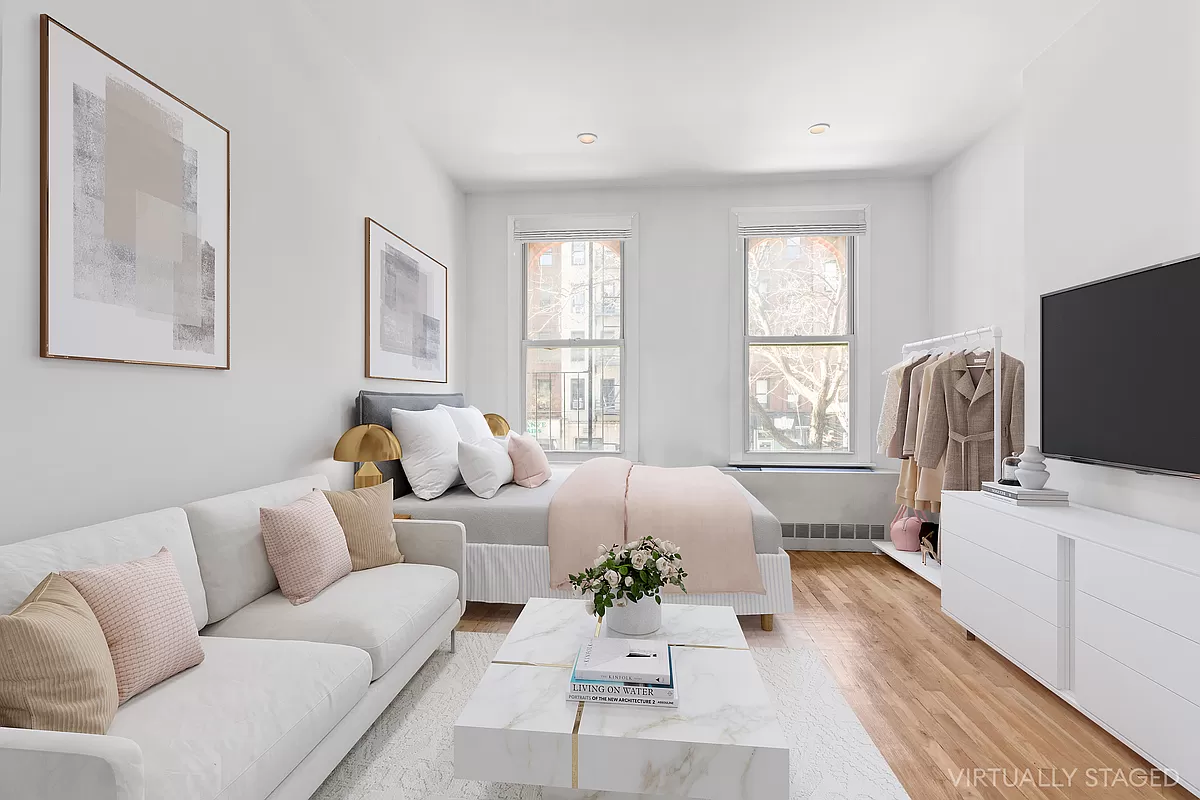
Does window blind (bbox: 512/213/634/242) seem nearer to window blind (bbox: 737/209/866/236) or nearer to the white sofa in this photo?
window blind (bbox: 737/209/866/236)

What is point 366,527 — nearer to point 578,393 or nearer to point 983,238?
point 578,393

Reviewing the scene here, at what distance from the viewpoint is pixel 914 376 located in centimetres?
383

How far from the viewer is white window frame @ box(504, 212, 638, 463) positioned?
4.89 m

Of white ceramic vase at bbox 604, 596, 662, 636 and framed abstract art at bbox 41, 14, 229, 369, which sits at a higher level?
framed abstract art at bbox 41, 14, 229, 369

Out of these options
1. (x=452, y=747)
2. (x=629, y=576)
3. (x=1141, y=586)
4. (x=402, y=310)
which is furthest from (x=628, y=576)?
(x=402, y=310)

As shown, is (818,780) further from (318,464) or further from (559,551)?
(318,464)

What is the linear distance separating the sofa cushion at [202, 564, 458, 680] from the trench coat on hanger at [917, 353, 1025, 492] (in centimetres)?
290

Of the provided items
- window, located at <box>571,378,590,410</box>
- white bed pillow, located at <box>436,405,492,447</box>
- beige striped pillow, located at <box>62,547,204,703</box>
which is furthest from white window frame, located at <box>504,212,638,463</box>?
beige striped pillow, located at <box>62,547,204,703</box>

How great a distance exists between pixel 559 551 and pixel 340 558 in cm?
109

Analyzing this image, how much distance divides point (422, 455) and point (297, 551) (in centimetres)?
121

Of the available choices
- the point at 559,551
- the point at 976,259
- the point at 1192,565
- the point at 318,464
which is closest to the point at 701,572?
the point at 559,551

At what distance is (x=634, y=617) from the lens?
1.89 meters

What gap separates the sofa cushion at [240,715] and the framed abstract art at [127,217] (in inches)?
36.3

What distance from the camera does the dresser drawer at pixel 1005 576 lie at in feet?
7.24
